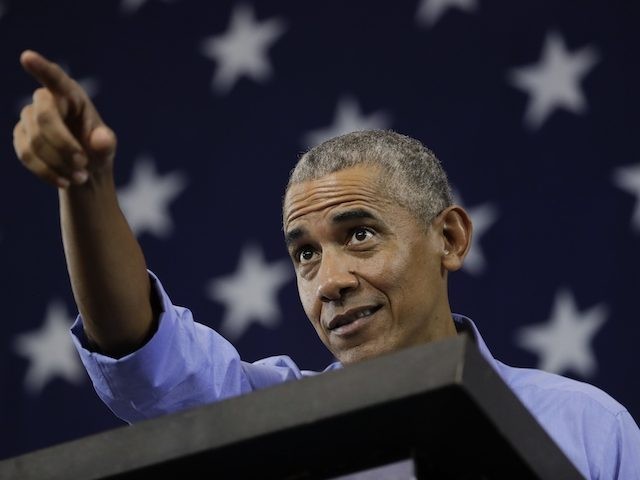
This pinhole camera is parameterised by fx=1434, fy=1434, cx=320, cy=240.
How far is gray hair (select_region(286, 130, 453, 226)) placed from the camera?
2238 mm

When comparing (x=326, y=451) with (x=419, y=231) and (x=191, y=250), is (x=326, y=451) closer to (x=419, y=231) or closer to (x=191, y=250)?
(x=419, y=231)

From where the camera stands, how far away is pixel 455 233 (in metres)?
2.32

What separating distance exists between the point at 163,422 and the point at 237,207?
237cm

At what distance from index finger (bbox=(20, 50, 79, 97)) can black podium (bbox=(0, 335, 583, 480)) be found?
32 cm

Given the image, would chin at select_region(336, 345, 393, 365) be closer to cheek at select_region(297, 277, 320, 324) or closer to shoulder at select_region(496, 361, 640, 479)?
cheek at select_region(297, 277, 320, 324)

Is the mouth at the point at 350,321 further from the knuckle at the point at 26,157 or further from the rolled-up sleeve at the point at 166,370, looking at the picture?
the knuckle at the point at 26,157

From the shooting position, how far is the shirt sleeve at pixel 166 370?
158 cm

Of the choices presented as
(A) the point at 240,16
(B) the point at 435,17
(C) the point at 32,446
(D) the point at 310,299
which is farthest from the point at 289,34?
(D) the point at 310,299

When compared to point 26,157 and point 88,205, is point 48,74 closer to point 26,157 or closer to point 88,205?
point 26,157

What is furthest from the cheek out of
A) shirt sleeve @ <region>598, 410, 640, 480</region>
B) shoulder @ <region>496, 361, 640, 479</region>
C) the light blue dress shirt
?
shirt sleeve @ <region>598, 410, 640, 480</region>

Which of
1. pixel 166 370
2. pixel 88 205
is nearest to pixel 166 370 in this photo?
pixel 166 370

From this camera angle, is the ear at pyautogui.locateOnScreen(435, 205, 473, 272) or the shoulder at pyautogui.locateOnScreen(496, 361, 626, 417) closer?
the shoulder at pyautogui.locateOnScreen(496, 361, 626, 417)

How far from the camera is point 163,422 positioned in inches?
38.3

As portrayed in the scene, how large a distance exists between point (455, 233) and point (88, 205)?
1064 millimetres
